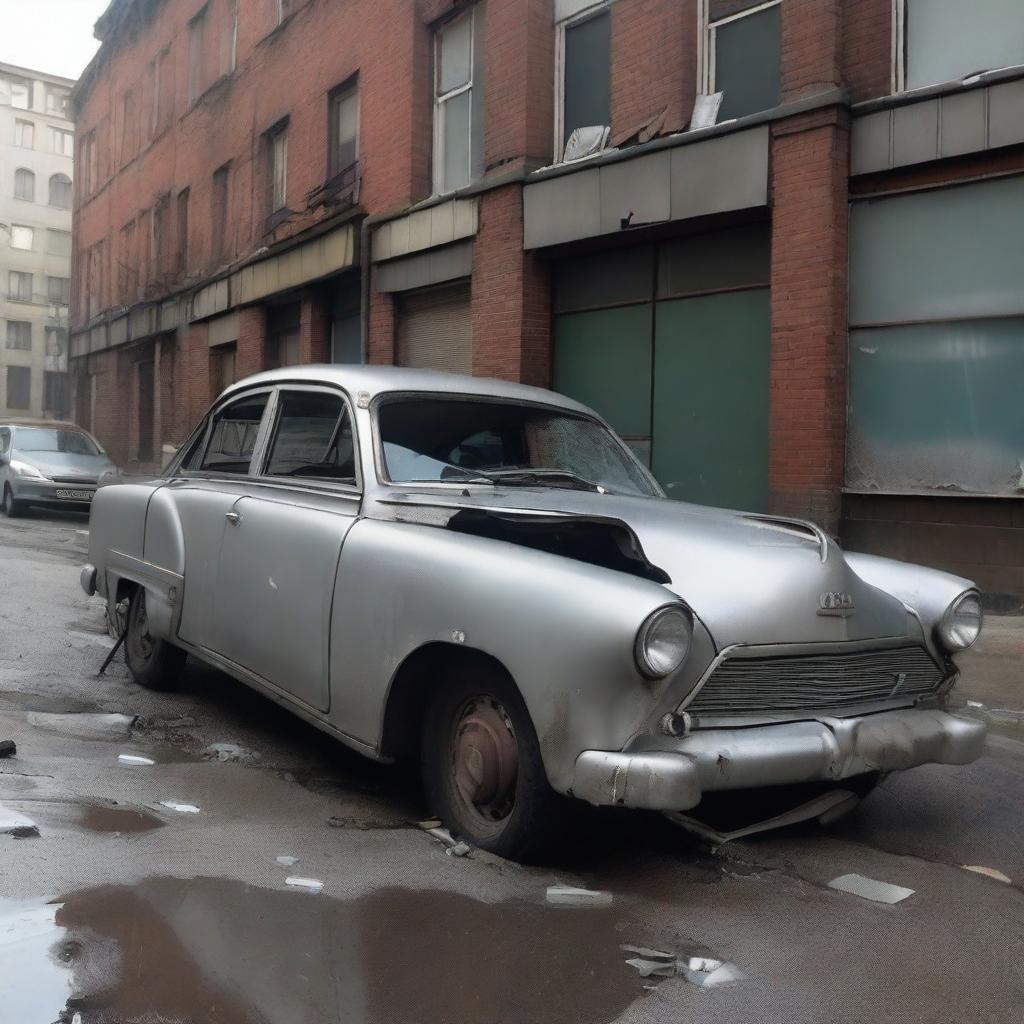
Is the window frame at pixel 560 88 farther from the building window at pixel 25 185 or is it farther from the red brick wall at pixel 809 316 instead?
the building window at pixel 25 185

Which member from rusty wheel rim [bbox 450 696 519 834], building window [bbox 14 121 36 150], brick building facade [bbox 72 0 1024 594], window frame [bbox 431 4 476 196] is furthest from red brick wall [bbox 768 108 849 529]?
building window [bbox 14 121 36 150]

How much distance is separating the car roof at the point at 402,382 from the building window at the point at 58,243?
196 feet

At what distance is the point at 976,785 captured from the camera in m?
4.63

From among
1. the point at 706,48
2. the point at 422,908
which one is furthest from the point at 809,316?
the point at 422,908

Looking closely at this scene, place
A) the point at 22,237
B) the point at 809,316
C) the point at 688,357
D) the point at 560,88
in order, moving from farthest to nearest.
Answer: the point at 22,237 < the point at 560,88 < the point at 688,357 < the point at 809,316

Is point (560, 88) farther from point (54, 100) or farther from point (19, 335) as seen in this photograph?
point (54, 100)

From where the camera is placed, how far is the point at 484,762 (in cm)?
344

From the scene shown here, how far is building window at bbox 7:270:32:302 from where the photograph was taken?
189 ft

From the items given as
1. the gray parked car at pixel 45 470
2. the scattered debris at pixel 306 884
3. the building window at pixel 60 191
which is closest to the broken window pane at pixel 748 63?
the scattered debris at pixel 306 884

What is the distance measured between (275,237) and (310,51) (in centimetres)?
319

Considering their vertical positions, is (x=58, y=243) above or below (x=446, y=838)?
above

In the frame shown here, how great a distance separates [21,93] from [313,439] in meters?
62.7

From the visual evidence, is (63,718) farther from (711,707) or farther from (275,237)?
(275,237)

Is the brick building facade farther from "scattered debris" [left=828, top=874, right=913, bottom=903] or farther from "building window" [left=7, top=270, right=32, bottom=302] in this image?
"building window" [left=7, top=270, right=32, bottom=302]
